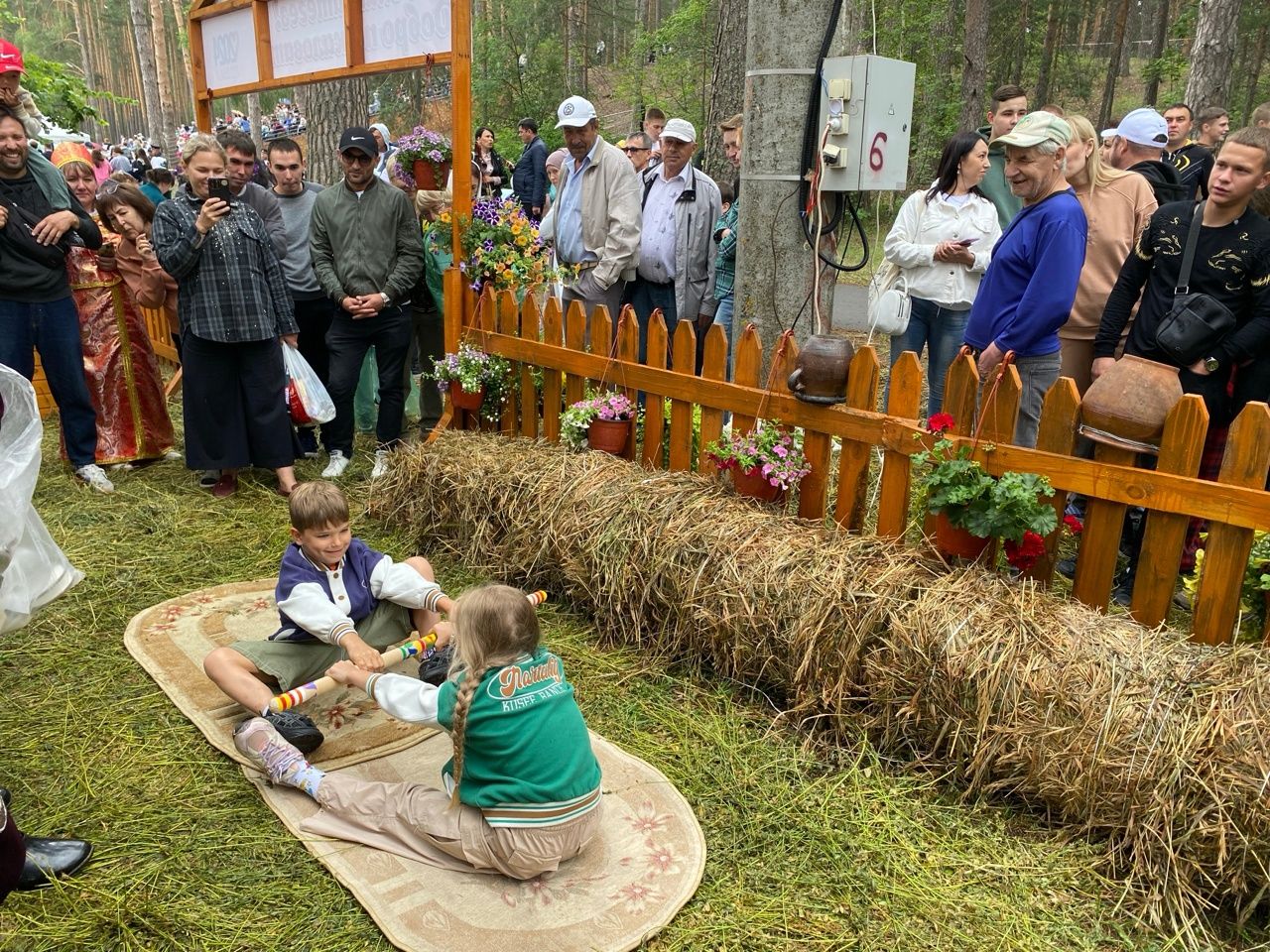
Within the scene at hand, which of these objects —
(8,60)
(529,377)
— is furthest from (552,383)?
(8,60)

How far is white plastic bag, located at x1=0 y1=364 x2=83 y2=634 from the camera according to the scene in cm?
270

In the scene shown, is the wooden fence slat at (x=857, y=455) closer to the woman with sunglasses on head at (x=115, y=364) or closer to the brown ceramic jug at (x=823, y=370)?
the brown ceramic jug at (x=823, y=370)

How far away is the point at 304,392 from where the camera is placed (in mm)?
5680

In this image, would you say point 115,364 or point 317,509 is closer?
point 317,509

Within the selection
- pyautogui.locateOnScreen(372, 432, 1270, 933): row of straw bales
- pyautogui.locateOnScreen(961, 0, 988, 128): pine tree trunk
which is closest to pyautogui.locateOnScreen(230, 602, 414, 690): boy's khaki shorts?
pyautogui.locateOnScreen(372, 432, 1270, 933): row of straw bales

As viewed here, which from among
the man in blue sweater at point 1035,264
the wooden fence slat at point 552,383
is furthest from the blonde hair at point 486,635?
the wooden fence slat at point 552,383

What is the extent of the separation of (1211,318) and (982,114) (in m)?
18.1

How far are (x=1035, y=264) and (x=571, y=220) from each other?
9.99ft

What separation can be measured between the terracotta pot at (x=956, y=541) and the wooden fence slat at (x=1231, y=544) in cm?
67

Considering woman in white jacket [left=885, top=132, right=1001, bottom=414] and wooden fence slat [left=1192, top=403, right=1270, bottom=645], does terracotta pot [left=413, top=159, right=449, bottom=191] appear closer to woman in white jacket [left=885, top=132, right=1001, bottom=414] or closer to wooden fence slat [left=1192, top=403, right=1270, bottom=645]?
woman in white jacket [left=885, top=132, right=1001, bottom=414]

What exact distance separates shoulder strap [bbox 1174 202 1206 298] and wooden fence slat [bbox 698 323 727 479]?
1.83m

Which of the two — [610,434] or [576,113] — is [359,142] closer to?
[576,113]

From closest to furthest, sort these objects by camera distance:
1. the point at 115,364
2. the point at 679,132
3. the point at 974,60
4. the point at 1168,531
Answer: the point at 1168,531 < the point at 115,364 < the point at 679,132 < the point at 974,60

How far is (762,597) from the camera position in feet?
11.0
